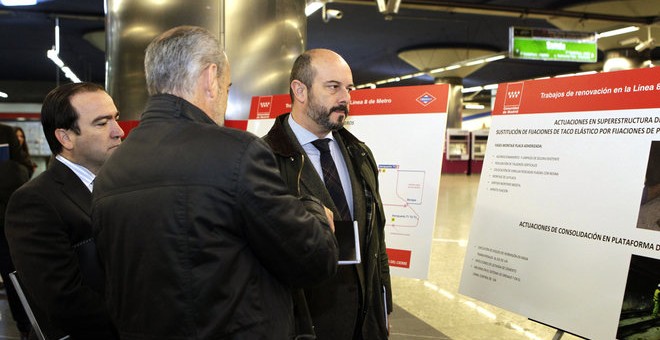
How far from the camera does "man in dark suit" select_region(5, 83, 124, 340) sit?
1718 millimetres

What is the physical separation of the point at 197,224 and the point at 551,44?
1235 cm

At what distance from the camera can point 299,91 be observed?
233 centimetres

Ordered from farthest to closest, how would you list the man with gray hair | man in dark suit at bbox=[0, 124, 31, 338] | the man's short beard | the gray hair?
1. man in dark suit at bbox=[0, 124, 31, 338]
2. the man's short beard
3. the gray hair
4. the man with gray hair

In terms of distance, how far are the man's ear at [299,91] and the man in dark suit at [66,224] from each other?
749mm

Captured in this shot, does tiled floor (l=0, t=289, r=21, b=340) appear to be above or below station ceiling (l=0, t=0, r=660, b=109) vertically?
below

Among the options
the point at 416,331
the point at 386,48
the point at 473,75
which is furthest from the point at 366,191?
the point at 473,75

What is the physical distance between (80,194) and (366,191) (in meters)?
1.06

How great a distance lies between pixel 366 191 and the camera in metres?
2.24

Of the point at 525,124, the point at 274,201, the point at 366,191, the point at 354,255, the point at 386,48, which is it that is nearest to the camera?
the point at 274,201

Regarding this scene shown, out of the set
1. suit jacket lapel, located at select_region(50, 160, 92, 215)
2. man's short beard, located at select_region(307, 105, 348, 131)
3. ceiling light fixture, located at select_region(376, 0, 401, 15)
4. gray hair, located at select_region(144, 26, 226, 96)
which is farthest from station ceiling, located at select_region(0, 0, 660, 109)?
gray hair, located at select_region(144, 26, 226, 96)

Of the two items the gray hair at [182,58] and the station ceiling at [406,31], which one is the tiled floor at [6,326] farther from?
the station ceiling at [406,31]

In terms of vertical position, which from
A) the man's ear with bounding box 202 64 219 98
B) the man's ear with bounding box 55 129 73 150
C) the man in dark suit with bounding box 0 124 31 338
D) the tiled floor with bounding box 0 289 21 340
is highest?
the man's ear with bounding box 202 64 219 98

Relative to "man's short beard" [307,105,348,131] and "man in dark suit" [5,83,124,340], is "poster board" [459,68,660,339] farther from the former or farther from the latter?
"man in dark suit" [5,83,124,340]

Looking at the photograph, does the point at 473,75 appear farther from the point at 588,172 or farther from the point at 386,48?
the point at 588,172
